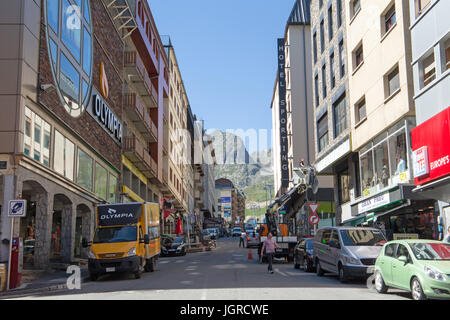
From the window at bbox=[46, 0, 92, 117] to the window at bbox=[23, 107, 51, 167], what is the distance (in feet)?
7.73

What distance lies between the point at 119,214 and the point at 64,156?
5839 millimetres

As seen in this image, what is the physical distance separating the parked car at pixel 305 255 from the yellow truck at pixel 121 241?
633 cm

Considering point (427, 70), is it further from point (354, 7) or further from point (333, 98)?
point (333, 98)

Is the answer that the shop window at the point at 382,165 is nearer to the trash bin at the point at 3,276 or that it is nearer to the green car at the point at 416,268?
the green car at the point at 416,268

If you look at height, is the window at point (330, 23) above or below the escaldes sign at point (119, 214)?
above

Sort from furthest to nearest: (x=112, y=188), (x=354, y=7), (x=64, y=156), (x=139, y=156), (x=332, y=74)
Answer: (x=139, y=156)
(x=112, y=188)
(x=332, y=74)
(x=354, y=7)
(x=64, y=156)

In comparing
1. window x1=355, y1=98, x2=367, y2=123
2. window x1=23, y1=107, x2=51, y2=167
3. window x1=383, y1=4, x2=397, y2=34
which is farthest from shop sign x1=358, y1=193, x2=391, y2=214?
window x1=23, y1=107, x2=51, y2=167

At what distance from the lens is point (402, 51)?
22.2 metres

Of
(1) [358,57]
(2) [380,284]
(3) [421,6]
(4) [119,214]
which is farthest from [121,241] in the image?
(1) [358,57]

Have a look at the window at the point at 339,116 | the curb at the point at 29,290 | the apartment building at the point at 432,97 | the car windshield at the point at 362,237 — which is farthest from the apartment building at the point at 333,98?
the curb at the point at 29,290

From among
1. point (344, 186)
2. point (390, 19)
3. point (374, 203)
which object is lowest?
point (374, 203)

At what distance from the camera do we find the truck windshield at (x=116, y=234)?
19.4 metres

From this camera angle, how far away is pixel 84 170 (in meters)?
27.8
